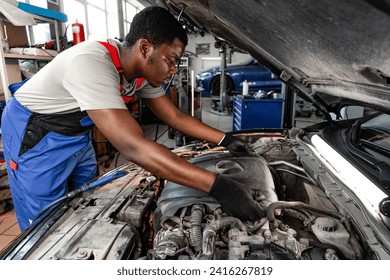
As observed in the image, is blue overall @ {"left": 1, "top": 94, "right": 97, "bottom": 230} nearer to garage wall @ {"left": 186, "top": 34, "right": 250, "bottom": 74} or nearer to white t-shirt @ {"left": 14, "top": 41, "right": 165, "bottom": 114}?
white t-shirt @ {"left": 14, "top": 41, "right": 165, "bottom": 114}

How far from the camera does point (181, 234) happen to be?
87cm

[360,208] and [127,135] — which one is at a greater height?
[127,135]

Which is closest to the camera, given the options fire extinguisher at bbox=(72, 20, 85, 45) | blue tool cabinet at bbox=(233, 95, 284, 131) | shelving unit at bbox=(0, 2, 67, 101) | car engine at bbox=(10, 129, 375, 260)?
car engine at bbox=(10, 129, 375, 260)

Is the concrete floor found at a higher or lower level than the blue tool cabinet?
lower

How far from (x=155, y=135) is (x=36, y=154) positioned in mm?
3269

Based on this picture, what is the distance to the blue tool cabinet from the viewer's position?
3652mm

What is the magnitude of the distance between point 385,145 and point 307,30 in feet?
2.42

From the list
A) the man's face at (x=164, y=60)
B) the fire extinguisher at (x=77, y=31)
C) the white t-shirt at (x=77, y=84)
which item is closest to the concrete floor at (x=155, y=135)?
the white t-shirt at (x=77, y=84)

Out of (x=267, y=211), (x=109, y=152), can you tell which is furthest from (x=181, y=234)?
(x=109, y=152)

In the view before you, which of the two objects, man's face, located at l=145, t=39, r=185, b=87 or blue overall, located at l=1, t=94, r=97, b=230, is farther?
blue overall, located at l=1, t=94, r=97, b=230

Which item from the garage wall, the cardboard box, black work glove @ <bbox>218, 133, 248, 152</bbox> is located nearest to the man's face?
black work glove @ <bbox>218, 133, 248, 152</bbox>

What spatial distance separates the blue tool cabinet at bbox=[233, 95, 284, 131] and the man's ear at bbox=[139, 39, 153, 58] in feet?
8.57

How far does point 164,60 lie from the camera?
3.91 ft
